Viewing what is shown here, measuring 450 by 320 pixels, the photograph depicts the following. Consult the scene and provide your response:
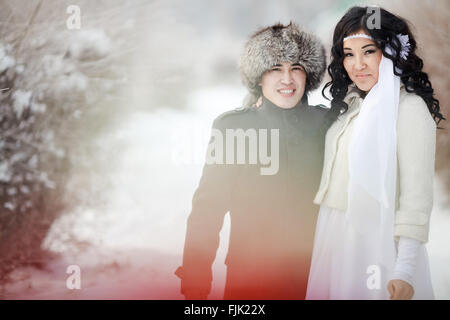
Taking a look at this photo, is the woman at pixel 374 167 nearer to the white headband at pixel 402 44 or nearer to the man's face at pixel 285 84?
the white headband at pixel 402 44

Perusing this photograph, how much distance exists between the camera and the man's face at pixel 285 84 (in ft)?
7.02

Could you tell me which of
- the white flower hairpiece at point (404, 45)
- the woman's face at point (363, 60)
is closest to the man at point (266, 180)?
the woman's face at point (363, 60)

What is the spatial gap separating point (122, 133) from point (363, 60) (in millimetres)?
1174

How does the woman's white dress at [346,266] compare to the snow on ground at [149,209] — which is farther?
the snow on ground at [149,209]

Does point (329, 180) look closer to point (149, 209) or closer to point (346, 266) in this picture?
point (346, 266)

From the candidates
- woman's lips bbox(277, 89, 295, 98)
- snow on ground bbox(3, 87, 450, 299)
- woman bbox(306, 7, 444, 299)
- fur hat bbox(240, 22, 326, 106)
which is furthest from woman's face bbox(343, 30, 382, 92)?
snow on ground bbox(3, 87, 450, 299)

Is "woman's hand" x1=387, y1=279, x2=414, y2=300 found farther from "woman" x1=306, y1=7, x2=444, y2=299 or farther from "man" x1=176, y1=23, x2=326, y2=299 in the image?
"man" x1=176, y1=23, x2=326, y2=299

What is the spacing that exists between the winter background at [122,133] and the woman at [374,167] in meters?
0.33

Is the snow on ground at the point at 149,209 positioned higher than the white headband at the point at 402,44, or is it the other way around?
the white headband at the point at 402,44

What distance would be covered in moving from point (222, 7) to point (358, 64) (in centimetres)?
73

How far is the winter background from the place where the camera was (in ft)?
7.60

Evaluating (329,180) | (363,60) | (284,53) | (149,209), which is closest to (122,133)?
(149,209)

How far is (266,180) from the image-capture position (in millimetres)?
2201

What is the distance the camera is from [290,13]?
229 centimetres
